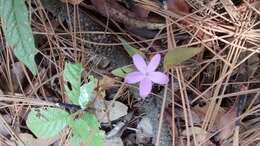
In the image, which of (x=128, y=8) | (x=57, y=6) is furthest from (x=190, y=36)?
(x=57, y=6)

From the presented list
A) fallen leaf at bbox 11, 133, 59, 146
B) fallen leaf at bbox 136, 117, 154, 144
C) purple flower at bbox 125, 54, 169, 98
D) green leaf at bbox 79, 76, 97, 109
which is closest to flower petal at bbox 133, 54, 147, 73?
purple flower at bbox 125, 54, 169, 98

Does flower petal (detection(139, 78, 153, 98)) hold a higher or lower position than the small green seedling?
higher

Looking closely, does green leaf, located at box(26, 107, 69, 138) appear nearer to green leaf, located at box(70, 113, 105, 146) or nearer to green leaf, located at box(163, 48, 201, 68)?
green leaf, located at box(70, 113, 105, 146)

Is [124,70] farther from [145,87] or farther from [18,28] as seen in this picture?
[18,28]

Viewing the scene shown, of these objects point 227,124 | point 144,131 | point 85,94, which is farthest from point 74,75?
point 227,124

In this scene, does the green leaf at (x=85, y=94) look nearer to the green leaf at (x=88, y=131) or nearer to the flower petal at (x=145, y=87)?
the green leaf at (x=88, y=131)

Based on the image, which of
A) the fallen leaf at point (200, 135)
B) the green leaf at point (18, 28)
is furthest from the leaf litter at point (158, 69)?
the green leaf at point (18, 28)

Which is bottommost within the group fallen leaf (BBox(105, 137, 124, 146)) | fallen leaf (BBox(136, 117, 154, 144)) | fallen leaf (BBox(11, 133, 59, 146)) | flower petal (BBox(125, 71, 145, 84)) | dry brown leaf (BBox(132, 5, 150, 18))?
fallen leaf (BBox(11, 133, 59, 146))

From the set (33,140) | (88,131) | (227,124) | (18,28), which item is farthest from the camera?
(33,140)
